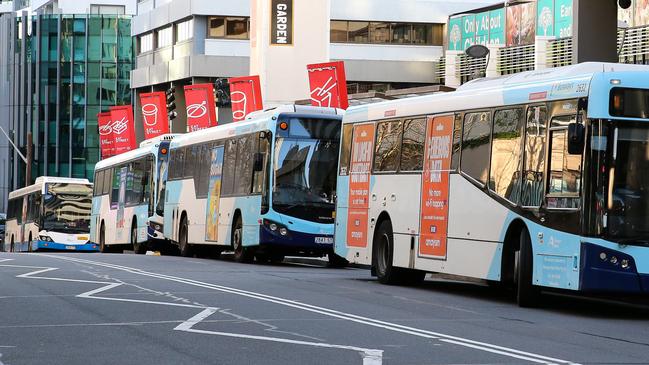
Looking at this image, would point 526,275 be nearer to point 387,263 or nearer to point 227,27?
point 387,263

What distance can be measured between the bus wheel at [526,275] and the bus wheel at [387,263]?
4581mm

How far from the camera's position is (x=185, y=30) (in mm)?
78938

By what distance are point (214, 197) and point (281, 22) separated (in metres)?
21.0

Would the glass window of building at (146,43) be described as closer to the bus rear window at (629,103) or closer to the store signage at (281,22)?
the store signage at (281,22)

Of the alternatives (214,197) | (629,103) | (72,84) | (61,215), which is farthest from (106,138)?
(629,103)

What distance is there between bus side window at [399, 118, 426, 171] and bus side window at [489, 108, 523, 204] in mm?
2498

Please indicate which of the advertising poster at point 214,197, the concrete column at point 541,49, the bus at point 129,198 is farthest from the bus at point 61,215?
the advertising poster at point 214,197

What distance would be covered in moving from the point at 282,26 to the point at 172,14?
2721cm

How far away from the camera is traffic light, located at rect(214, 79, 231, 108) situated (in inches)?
2874

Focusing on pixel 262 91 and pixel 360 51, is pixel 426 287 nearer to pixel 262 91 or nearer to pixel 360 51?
pixel 262 91

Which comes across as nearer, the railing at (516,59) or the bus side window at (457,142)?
the bus side window at (457,142)

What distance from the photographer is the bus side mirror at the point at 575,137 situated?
16.6 m

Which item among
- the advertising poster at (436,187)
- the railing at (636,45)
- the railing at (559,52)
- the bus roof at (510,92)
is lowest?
the advertising poster at (436,187)

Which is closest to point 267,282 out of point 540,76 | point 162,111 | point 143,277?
point 143,277
